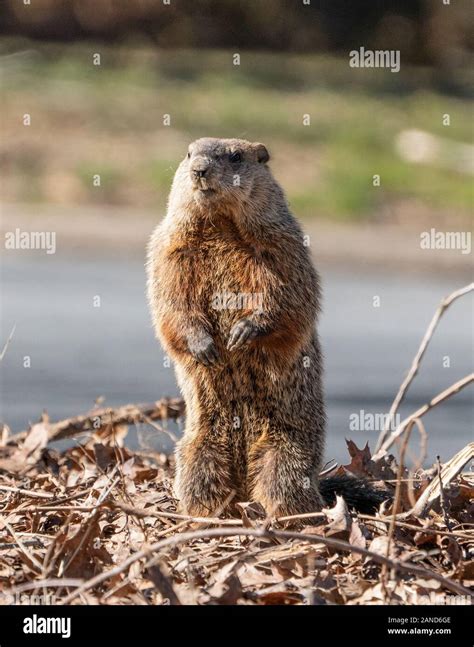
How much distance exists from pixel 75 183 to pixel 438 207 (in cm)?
633

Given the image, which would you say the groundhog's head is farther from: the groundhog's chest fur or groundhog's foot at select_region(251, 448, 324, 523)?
groundhog's foot at select_region(251, 448, 324, 523)

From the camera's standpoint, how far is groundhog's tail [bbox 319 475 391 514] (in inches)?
268

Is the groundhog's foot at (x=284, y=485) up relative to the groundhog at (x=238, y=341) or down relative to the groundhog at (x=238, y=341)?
down

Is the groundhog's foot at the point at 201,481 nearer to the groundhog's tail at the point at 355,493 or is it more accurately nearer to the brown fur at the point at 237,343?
the brown fur at the point at 237,343

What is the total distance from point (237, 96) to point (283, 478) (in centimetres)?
2221

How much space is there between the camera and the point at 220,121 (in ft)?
87.4

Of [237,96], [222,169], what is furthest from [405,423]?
[237,96]

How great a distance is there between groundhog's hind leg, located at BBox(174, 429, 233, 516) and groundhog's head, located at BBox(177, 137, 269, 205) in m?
1.20

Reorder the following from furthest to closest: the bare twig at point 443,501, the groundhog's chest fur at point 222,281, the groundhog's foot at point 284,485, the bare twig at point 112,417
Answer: the bare twig at point 112,417
the groundhog's chest fur at point 222,281
the groundhog's foot at point 284,485
the bare twig at point 443,501

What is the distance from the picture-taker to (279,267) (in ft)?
22.8

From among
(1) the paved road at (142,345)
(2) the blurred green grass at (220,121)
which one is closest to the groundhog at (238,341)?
(1) the paved road at (142,345)

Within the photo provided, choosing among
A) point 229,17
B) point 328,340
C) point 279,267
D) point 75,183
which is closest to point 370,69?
point 229,17

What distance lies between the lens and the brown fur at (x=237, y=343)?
6727 millimetres
